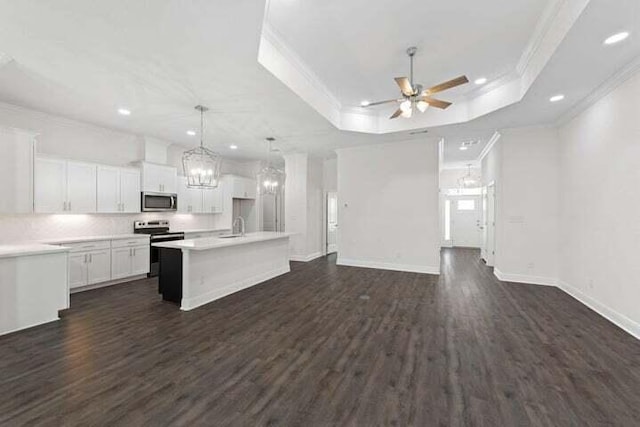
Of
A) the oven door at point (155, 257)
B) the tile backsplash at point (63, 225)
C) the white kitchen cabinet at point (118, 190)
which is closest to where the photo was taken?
the tile backsplash at point (63, 225)

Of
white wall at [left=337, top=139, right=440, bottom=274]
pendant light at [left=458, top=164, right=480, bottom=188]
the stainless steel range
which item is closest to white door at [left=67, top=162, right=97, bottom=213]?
the stainless steel range

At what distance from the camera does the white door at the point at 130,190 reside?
5633mm

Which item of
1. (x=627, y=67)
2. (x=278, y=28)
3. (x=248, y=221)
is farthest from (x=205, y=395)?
(x=248, y=221)

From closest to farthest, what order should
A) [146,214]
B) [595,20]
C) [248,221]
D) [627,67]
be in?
[595,20] → [627,67] → [146,214] → [248,221]

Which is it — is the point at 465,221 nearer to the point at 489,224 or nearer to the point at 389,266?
the point at 489,224

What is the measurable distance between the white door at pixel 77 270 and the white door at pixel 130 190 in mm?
1230

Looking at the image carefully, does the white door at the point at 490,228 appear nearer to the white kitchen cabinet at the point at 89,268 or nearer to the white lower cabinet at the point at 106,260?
the white lower cabinet at the point at 106,260

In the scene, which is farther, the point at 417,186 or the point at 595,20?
the point at 417,186

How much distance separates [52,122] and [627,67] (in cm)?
871

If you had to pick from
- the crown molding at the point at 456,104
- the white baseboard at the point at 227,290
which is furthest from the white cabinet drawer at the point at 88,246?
the crown molding at the point at 456,104

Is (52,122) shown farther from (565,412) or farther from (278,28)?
(565,412)

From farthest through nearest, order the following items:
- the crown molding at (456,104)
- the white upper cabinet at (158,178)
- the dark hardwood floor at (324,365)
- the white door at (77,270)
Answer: the white upper cabinet at (158,178)
the white door at (77,270)
the crown molding at (456,104)
the dark hardwood floor at (324,365)

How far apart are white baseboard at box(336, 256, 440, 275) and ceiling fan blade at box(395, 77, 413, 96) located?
4191 mm

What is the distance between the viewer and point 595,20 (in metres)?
2.41
